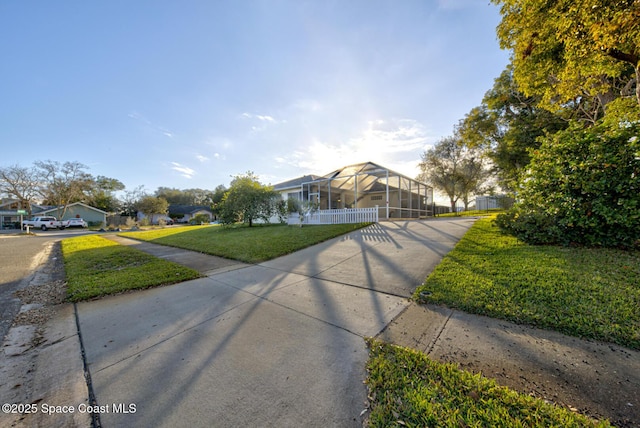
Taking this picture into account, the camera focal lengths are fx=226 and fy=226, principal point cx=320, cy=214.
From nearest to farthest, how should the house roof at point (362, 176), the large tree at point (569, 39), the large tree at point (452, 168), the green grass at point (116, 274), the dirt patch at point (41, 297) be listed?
the dirt patch at point (41, 297) → the large tree at point (569, 39) → the green grass at point (116, 274) → the house roof at point (362, 176) → the large tree at point (452, 168)

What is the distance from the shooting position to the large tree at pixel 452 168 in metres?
21.0

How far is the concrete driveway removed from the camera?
1.56 meters

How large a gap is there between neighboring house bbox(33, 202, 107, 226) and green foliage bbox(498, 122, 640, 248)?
144 feet

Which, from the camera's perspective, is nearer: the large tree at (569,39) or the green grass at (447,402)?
the green grass at (447,402)

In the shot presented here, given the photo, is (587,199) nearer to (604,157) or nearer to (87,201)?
(604,157)

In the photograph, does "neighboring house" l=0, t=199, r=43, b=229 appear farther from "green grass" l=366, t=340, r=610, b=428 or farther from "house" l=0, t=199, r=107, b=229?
"green grass" l=366, t=340, r=610, b=428

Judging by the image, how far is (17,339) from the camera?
8.32 feet

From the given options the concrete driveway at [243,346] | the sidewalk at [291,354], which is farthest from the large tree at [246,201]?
the sidewalk at [291,354]

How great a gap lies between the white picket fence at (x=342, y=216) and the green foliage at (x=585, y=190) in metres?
6.35

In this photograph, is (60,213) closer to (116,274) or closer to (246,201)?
(246,201)

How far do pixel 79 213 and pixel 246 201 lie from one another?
38169 mm

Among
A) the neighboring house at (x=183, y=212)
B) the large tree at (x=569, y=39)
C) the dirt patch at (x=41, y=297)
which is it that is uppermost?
the large tree at (x=569, y=39)

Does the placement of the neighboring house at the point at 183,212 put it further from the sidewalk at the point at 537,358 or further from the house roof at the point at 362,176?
the sidewalk at the point at 537,358

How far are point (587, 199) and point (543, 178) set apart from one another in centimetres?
→ 80
